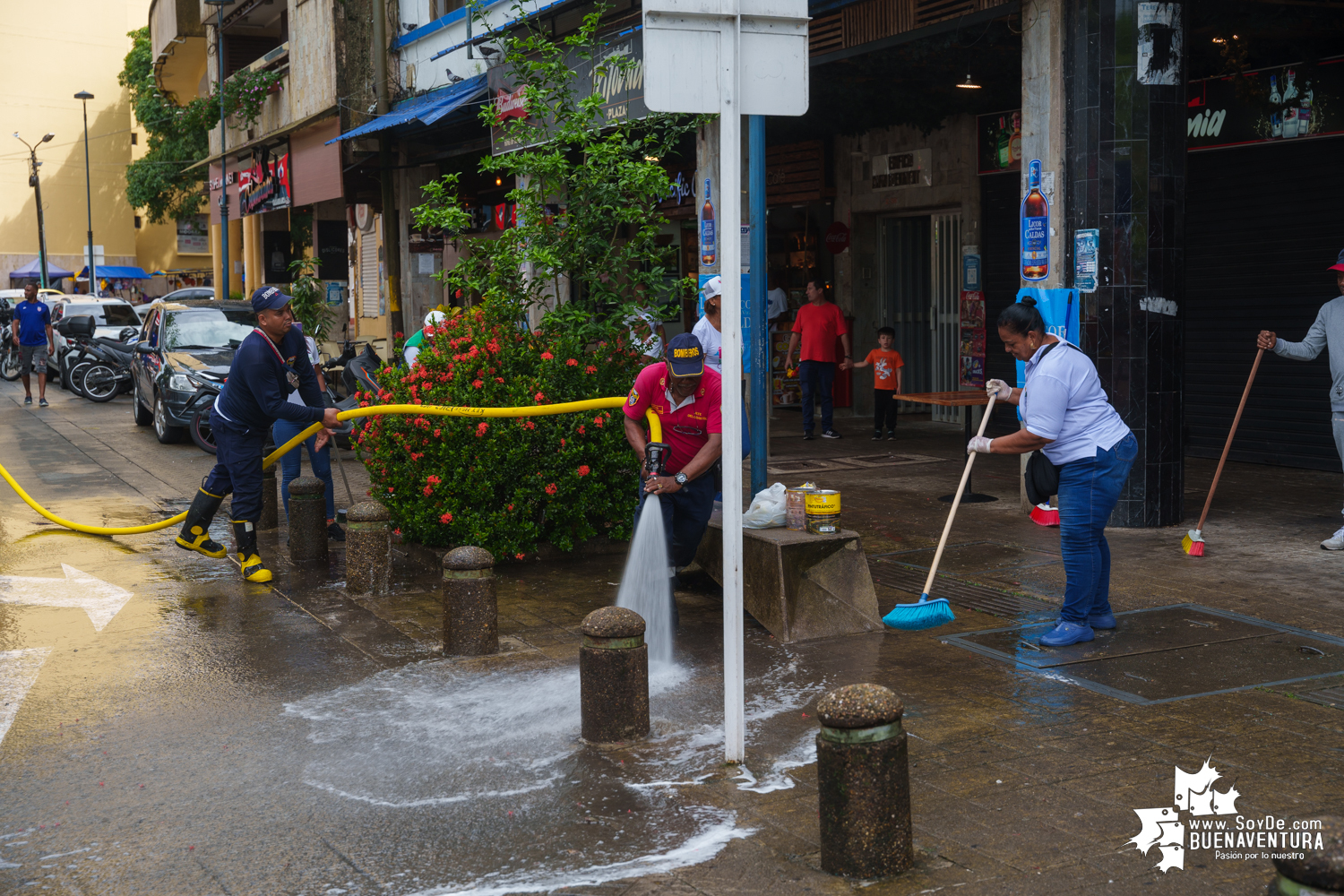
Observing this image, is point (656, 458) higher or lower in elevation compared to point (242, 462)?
higher

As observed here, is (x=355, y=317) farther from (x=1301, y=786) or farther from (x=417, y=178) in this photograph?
(x=1301, y=786)

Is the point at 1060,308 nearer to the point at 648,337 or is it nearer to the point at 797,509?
the point at 648,337

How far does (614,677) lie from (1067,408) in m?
2.81

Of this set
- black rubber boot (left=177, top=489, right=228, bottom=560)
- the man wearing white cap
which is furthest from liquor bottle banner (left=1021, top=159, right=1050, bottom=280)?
black rubber boot (left=177, top=489, right=228, bottom=560)

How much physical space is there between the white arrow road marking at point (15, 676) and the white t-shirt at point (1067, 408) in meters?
5.02

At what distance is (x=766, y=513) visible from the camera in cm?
702

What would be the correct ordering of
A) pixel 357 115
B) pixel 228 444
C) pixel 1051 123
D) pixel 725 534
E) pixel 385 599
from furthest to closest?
1. pixel 357 115
2. pixel 1051 123
3. pixel 228 444
4. pixel 385 599
5. pixel 725 534

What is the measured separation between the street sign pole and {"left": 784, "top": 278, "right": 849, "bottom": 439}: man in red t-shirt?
34.8 feet

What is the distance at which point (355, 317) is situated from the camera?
86.0 feet

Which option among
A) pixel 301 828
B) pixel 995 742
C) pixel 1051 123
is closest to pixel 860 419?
pixel 1051 123

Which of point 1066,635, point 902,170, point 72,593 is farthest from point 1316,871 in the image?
point 902,170

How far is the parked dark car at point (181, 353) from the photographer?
15.8 metres

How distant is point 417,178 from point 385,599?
15261 millimetres

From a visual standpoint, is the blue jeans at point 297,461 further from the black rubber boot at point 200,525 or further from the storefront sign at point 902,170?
the storefront sign at point 902,170
